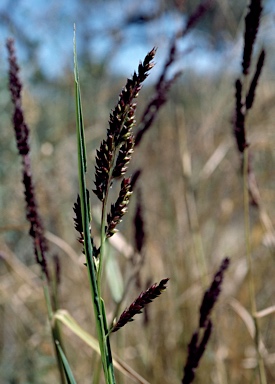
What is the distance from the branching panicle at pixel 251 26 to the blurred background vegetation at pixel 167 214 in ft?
1.36

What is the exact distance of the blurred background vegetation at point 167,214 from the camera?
122 centimetres

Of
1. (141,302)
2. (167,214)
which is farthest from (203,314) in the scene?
(167,214)

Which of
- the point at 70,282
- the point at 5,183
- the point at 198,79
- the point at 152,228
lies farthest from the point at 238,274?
the point at 5,183

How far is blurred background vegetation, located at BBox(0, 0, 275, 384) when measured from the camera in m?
1.22

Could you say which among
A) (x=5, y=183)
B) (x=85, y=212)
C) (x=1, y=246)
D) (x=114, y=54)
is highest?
(x=114, y=54)

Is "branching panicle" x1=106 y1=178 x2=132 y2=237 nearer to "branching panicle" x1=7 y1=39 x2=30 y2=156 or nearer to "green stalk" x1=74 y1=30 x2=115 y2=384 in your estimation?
"green stalk" x1=74 y1=30 x2=115 y2=384

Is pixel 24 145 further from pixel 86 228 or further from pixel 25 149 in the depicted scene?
pixel 86 228

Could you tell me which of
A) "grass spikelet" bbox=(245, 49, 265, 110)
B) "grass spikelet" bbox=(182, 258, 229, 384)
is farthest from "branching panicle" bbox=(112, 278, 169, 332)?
"grass spikelet" bbox=(245, 49, 265, 110)

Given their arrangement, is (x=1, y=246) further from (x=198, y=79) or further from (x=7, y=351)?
(x=198, y=79)

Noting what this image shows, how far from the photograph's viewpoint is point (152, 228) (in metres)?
1.73

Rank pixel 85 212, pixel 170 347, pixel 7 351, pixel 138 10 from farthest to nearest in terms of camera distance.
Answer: pixel 138 10 → pixel 7 351 → pixel 170 347 → pixel 85 212

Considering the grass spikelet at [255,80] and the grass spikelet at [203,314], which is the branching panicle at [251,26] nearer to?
the grass spikelet at [255,80]

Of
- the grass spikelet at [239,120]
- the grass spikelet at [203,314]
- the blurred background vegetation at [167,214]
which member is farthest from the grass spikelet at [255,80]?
the blurred background vegetation at [167,214]

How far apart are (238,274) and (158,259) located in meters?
0.23
